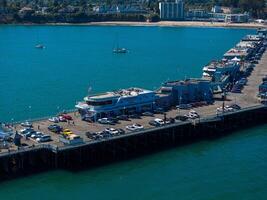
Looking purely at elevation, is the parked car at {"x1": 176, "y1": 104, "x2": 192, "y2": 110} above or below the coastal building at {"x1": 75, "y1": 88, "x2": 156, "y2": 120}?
below

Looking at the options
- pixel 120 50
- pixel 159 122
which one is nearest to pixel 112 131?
pixel 159 122

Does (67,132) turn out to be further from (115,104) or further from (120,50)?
(120,50)

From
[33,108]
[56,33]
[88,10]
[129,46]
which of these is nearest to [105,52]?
[129,46]

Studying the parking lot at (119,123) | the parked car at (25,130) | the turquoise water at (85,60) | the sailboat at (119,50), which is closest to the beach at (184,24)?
the turquoise water at (85,60)

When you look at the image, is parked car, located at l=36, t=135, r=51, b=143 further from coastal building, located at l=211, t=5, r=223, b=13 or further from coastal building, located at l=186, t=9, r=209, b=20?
coastal building, located at l=211, t=5, r=223, b=13

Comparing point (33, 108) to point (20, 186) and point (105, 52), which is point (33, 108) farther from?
point (105, 52)

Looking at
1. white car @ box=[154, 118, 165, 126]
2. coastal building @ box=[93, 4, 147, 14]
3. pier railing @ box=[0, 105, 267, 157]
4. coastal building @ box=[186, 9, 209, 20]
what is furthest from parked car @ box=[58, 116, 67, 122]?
coastal building @ box=[186, 9, 209, 20]
